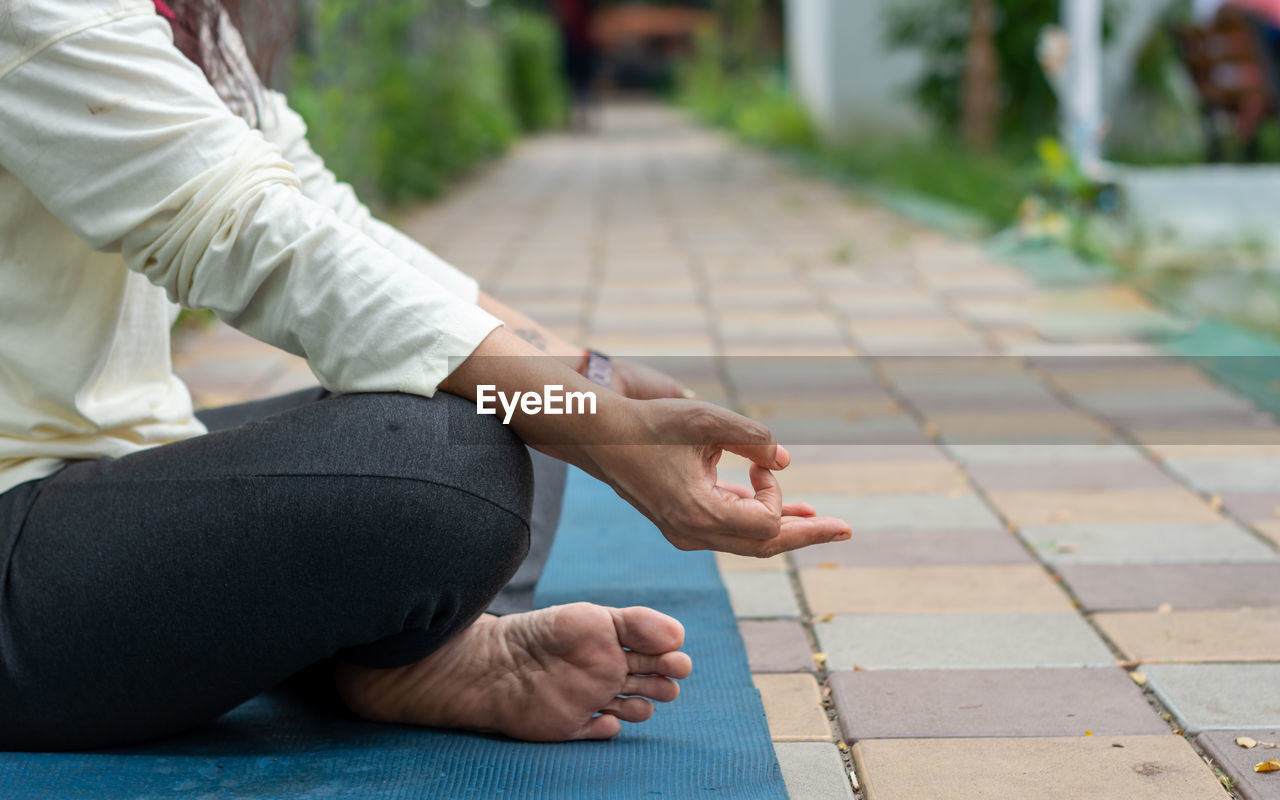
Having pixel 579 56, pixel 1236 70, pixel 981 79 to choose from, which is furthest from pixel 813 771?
pixel 579 56

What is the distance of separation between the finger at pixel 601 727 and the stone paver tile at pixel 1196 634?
2.34ft

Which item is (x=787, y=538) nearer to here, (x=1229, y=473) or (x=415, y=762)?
(x=415, y=762)

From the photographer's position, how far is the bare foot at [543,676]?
1.36 metres

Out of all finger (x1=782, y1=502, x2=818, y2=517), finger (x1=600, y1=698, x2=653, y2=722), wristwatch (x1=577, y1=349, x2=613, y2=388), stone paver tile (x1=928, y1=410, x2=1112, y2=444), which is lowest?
stone paver tile (x1=928, y1=410, x2=1112, y2=444)

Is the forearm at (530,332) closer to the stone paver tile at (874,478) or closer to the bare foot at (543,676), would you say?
the bare foot at (543,676)

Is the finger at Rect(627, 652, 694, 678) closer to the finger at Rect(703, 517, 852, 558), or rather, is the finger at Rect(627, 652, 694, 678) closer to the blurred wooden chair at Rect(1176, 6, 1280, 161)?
the finger at Rect(703, 517, 852, 558)

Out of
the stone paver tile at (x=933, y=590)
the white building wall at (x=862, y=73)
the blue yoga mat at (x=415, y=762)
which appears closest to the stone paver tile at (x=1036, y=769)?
the blue yoga mat at (x=415, y=762)

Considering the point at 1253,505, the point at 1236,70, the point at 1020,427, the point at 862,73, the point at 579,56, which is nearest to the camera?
the point at 1253,505

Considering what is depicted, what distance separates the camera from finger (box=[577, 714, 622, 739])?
143 centimetres

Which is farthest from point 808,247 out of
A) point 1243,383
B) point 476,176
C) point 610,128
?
point 610,128

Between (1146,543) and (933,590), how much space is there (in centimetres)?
42

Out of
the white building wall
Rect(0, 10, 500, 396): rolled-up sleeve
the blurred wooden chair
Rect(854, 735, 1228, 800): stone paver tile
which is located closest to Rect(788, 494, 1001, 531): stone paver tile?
Rect(854, 735, 1228, 800): stone paver tile

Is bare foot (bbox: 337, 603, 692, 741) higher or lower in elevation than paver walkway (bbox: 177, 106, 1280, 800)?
higher

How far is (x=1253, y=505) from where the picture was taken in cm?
236
